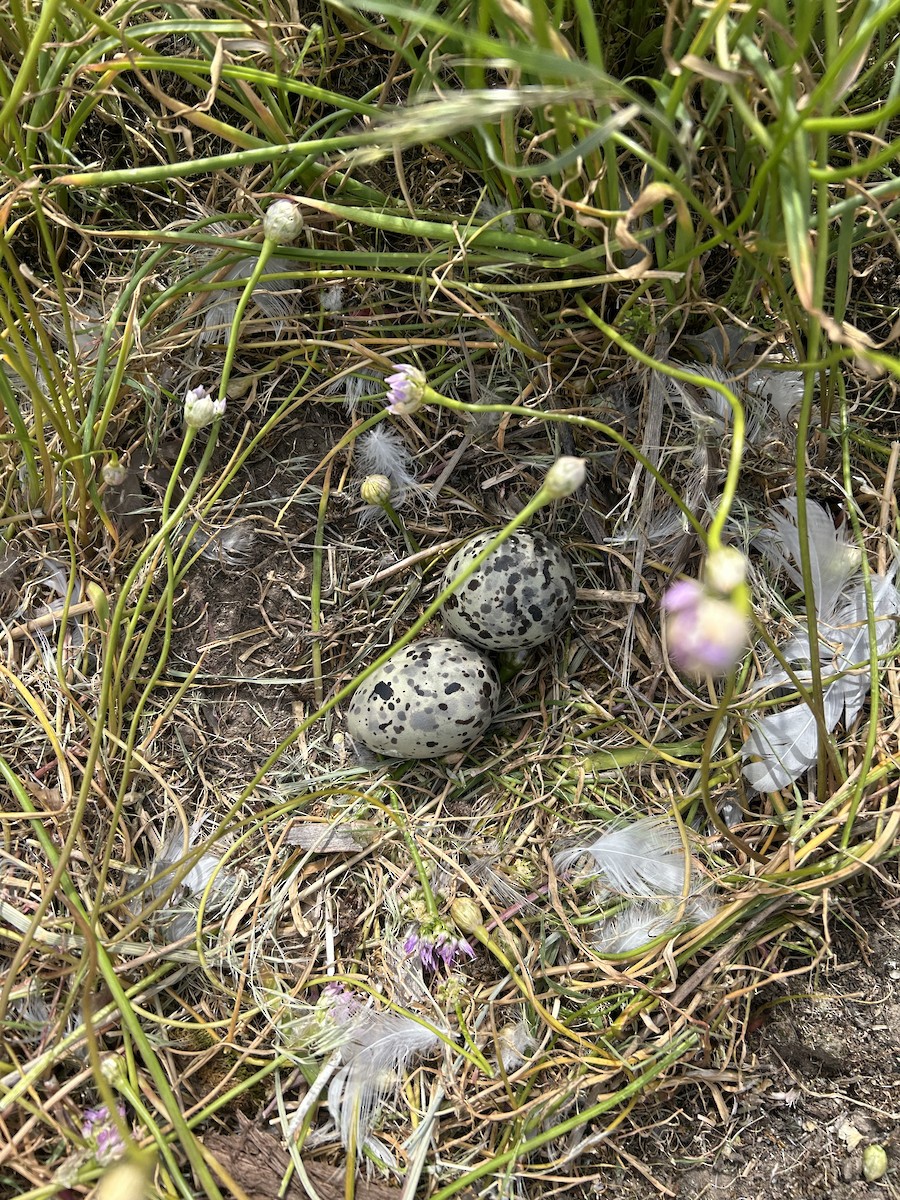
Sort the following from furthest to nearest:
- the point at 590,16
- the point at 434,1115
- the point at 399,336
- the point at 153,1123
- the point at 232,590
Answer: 1. the point at 232,590
2. the point at 399,336
3. the point at 434,1115
4. the point at 153,1123
5. the point at 590,16

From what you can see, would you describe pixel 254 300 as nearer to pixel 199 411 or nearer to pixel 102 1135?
pixel 199 411

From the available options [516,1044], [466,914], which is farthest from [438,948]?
[516,1044]

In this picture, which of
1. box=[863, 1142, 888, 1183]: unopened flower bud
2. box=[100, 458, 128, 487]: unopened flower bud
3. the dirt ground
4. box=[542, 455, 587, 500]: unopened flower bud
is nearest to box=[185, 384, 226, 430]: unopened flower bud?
box=[100, 458, 128, 487]: unopened flower bud

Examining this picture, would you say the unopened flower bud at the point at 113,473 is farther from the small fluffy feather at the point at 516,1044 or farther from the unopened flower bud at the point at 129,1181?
the small fluffy feather at the point at 516,1044

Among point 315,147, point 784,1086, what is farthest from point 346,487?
point 784,1086

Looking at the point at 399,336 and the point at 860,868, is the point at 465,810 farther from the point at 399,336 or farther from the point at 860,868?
the point at 399,336

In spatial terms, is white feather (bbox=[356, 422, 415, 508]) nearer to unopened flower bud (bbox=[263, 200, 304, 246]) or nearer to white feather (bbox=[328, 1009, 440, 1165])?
unopened flower bud (bbox=[263, 200, 304, 246])
